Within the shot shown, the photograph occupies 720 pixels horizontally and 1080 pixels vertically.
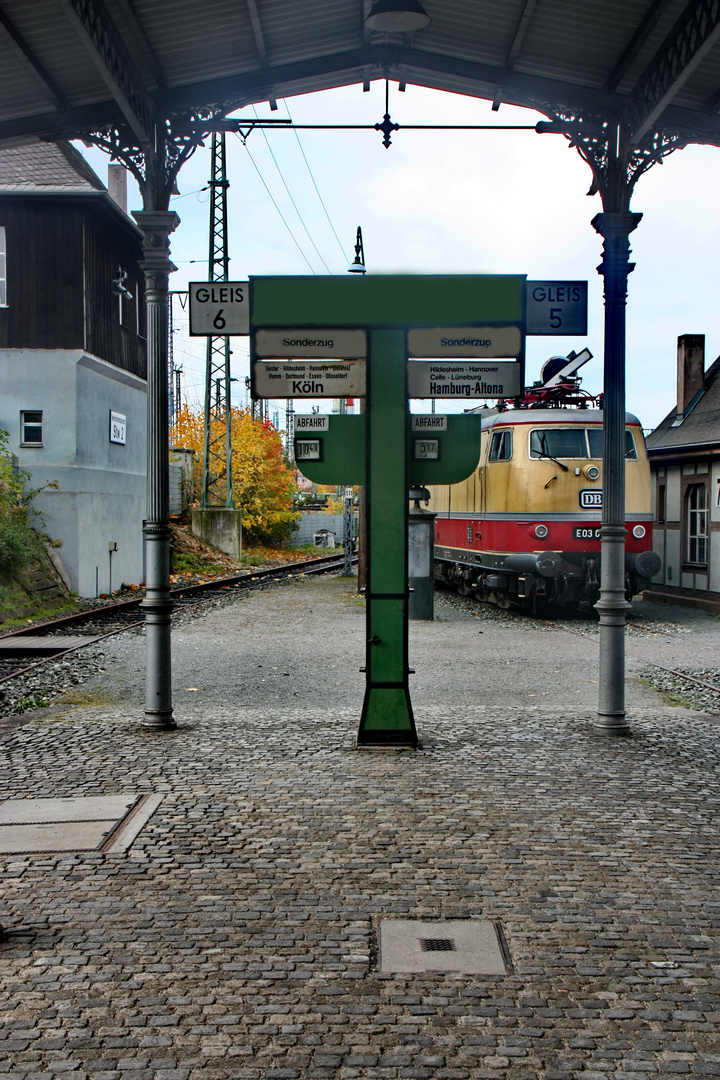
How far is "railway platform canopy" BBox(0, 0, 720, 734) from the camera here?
293 inches

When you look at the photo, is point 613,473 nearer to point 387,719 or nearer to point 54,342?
point 387,719

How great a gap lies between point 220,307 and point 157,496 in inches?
67.6

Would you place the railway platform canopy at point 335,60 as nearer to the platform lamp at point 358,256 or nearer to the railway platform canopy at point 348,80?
the railway platform canopy at point 348,80

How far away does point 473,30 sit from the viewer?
25.4 feet

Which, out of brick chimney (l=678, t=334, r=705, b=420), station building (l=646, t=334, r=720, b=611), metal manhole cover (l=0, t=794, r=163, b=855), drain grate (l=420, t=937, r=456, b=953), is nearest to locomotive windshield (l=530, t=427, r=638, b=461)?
station building (l=646, t=334, r=720, b=611)

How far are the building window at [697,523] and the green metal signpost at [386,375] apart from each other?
1658 centimetres

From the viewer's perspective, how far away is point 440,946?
395 centimetres

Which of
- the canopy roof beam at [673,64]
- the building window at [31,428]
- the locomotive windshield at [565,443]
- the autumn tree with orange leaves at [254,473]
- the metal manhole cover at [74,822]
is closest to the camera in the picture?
the metal manhole cover at [74,822]

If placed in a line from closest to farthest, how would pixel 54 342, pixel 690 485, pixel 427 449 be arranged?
pixel 427 449
pixel 54 342
pixel 690 485

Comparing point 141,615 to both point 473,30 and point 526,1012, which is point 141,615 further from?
point 526,1012

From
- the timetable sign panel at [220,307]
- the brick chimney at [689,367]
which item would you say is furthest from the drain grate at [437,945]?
the brick chimney at [689,367]

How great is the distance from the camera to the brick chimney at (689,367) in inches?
1021

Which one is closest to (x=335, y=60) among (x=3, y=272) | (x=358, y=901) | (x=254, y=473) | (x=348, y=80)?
(x=348, y=80)

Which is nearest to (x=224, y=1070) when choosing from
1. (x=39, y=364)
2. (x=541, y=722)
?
(x=541, y=722)
